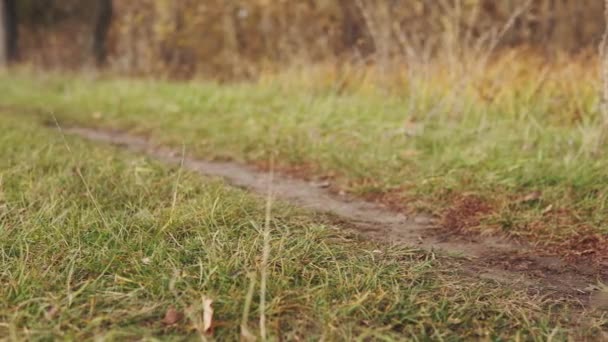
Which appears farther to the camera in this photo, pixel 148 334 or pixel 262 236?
pixel 262 236

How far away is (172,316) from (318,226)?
92cm

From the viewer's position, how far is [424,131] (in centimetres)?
473

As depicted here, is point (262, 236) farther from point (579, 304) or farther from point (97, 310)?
point (579, 304)

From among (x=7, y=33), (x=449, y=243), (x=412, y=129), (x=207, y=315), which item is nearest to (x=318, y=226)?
(x=449, y=243)

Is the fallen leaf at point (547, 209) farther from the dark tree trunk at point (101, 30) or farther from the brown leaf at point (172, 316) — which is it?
the dark tree trunk at point (101, 30)

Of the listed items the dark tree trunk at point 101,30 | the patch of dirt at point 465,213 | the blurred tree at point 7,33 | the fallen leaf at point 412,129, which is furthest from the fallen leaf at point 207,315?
the blurred tree at point 7,33

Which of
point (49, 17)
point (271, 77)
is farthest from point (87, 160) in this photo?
point (49, 17)

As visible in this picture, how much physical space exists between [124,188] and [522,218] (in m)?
1.93

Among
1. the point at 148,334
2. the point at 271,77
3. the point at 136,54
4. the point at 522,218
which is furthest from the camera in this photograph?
the point at 136,54

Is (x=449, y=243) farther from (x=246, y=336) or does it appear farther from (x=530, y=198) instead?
(x=246, y=336)

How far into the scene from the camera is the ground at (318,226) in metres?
1.98

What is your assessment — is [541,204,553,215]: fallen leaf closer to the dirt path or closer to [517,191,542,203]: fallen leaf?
[517,191,542,203]: fallen leaf

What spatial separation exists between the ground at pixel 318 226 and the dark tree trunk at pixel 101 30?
759 cm

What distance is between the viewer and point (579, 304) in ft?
7.37
